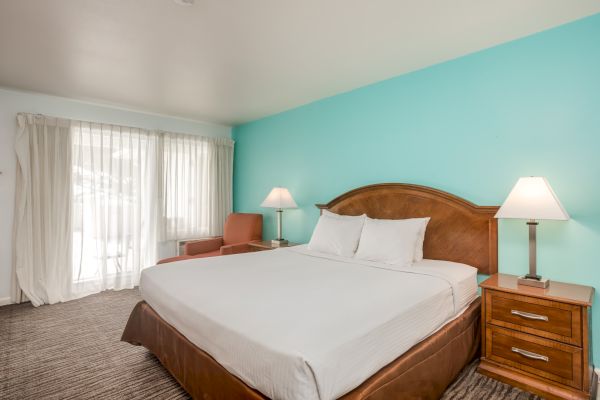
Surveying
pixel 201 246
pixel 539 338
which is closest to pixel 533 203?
pixel 539 338

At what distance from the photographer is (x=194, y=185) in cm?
493

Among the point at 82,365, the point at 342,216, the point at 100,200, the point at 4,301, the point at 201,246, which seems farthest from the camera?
the point at 201,246

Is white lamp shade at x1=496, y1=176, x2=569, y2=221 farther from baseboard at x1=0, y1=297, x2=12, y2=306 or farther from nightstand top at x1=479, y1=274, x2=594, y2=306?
baseboard at x1=0, y1=297, x2=12, y2=306

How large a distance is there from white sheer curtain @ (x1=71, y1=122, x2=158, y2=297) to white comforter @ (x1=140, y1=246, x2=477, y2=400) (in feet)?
7.15

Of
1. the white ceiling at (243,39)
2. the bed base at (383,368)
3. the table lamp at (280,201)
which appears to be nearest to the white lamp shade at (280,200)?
the table lamp at (280,201)

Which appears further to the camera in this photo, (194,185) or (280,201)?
(194,185)

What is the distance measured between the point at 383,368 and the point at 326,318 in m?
0.37

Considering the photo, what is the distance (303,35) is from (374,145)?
1.42 m

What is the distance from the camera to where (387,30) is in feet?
7.45

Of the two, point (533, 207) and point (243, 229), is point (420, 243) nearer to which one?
point (533, 207)

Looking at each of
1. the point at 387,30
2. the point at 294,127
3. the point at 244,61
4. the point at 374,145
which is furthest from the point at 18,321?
the point at 387,30

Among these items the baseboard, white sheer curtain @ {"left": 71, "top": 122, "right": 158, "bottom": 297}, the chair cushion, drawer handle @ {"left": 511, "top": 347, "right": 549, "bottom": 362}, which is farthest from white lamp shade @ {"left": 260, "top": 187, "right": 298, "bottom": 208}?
the baseboard

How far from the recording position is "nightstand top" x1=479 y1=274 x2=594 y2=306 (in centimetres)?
183

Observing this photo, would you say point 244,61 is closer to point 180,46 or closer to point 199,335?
point 180,46
